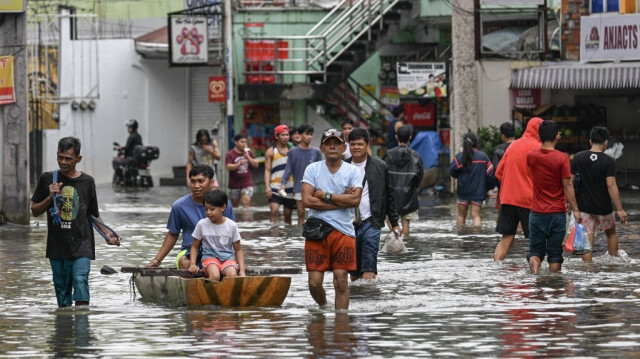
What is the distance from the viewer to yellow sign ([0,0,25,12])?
2383cm

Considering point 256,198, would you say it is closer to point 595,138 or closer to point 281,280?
point 595,138

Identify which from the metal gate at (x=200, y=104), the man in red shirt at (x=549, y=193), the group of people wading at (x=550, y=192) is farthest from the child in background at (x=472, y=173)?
the metal gate at (x=200, y=104)

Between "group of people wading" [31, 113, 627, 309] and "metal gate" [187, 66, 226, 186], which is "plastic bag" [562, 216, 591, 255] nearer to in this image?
"group of people wading" [31, 113, 627, 309]

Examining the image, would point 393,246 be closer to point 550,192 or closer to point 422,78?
point 550,192

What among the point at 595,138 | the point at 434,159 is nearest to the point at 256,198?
the point at 434,159

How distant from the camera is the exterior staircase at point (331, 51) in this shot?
37.5 m

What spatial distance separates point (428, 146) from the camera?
3472cm

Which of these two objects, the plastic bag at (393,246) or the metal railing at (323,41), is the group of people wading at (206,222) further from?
the metal railing at (323,41)

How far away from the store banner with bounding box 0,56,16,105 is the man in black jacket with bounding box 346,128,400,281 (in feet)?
33.9

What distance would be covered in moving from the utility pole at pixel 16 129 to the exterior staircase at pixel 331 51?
13326mm

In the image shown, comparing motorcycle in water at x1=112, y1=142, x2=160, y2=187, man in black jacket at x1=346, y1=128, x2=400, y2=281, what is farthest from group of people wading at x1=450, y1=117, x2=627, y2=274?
motorcycle in water at x1=112, y1=142, x2=160, y2=187

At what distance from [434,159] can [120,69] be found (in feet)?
40.6

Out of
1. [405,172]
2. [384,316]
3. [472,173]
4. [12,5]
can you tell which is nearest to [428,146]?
[472,173]

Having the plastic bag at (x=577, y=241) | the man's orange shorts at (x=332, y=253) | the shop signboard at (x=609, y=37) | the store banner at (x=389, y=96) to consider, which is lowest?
the plastic bag at (x=577, y=241)
